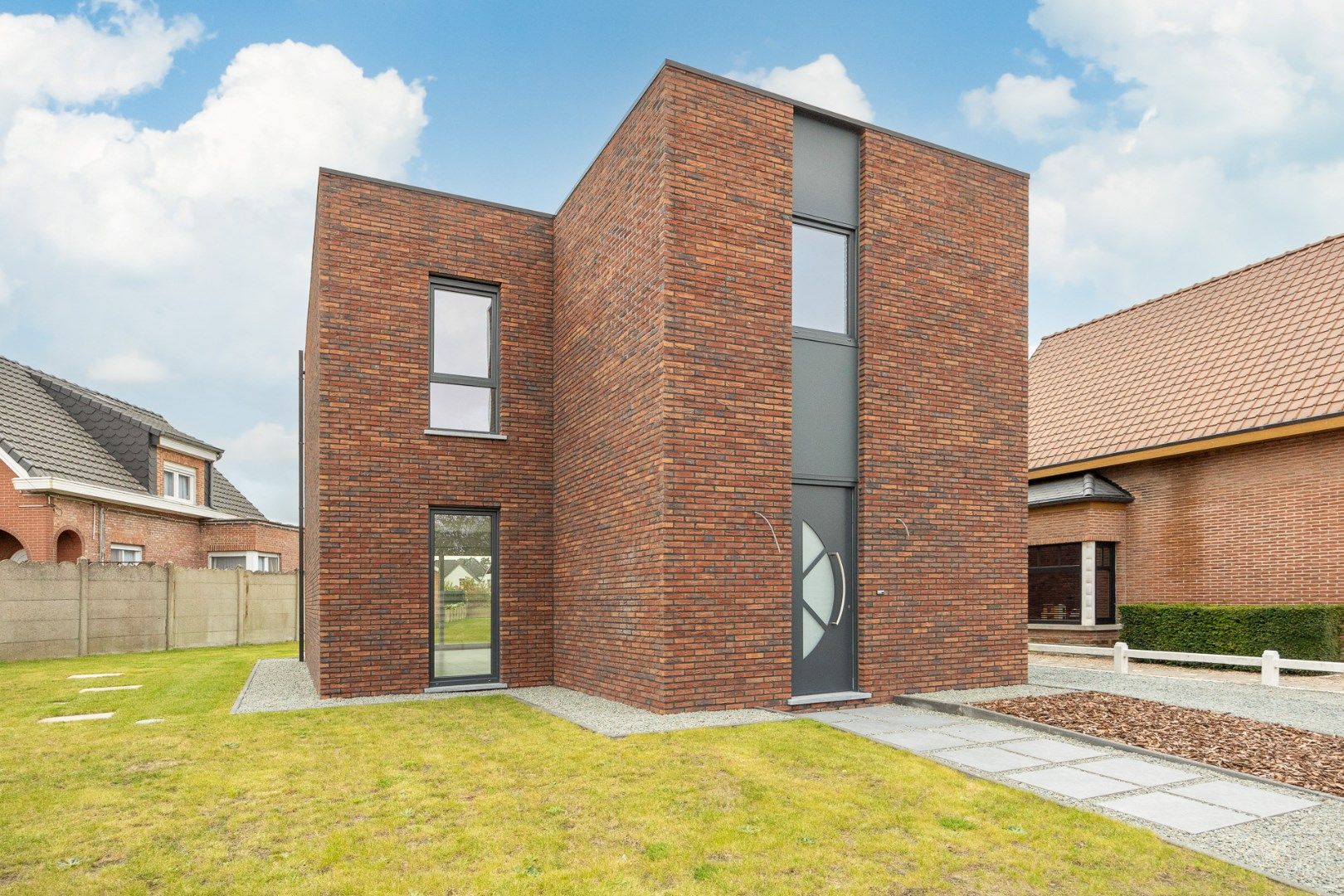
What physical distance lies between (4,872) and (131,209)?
17812mm

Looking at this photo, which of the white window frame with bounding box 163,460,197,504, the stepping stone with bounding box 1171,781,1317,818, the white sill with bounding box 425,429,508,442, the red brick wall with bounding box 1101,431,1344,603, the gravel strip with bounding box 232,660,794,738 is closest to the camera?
the stepping stone with bounding box 1171,781,1317,818

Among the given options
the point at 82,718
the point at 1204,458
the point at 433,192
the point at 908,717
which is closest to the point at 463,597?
the point at 82,718

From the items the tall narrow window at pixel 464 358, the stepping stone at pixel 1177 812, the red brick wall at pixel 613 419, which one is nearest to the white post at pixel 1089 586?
the red brick wall at pixel 613 419

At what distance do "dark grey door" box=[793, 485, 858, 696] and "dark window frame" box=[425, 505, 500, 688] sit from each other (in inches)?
160

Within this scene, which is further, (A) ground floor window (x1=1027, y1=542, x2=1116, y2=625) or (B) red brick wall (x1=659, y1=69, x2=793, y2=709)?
(A) ground floor window (x1=1027, y1=542, x2=1116, y2=625)

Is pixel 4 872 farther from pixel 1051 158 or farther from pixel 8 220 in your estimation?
pixel 8 220

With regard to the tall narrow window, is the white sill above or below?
below

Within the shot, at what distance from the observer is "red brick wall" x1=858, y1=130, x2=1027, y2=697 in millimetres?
9141

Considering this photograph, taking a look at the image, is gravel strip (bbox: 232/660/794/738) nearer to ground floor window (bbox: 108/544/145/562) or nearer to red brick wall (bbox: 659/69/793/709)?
red brick wall (bbox: 659/69/793/709)

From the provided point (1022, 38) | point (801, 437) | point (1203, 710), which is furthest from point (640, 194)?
point (1022, 38)

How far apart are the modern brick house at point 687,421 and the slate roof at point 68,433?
1058 cm

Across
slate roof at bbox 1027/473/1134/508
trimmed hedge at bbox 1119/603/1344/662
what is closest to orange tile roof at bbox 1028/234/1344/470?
slate roof at bbox 1027/473/1134/508

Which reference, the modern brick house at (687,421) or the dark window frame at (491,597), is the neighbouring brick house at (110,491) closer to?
the modern brick house at (687,421)

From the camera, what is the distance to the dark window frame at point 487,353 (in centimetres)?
1057
